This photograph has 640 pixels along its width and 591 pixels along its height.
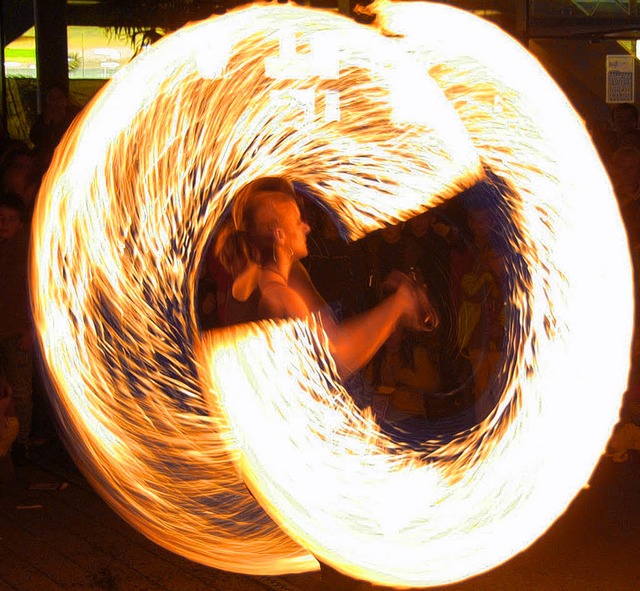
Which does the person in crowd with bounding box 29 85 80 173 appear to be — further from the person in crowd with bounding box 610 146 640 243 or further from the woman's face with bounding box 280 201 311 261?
the woman's face with bounding box 280 201 311 261

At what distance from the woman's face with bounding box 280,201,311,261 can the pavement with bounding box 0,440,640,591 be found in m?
1.16

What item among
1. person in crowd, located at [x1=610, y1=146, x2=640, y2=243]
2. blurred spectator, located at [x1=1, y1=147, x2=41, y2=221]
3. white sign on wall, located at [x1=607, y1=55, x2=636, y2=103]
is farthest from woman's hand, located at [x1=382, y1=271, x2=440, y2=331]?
white sign on wall, located at [x1=607, y1=55, x2=636, y2=103]

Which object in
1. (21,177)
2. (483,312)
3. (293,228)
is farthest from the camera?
(21,177)

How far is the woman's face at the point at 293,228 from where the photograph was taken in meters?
3.77

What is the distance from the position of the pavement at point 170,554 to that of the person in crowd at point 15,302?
67cm

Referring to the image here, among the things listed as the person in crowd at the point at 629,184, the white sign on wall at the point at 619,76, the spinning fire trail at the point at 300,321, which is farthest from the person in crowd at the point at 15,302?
the white sign on wall at the point at 619,76

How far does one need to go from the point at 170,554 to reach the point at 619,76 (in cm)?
745

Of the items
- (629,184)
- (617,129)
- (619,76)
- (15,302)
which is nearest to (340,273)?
(629,184)

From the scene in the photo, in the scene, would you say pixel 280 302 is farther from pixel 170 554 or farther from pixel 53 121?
pixel 53 121

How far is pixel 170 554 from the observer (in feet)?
16.3

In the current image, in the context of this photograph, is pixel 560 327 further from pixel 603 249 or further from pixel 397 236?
pixel 397 236

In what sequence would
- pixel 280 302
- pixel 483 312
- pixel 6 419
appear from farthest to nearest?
1. pixel 483 312
2. pixel 6 419
3. pixel 280 302

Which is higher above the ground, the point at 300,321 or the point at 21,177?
the point at 300,321

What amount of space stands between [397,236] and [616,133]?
7.41ft
